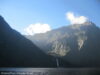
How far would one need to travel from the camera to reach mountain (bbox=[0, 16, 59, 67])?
108 m

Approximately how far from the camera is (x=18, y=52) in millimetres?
117188

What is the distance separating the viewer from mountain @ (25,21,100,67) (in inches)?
6142

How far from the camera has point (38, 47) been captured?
134 meters

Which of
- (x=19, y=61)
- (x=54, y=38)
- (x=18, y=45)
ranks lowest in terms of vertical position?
(x=19, y=61)

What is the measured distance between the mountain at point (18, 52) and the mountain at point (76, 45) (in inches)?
580

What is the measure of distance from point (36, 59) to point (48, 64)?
1055cm

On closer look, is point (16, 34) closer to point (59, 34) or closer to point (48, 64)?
point (48, 64)

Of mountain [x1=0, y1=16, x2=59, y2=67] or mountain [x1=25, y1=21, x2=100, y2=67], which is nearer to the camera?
mountain [x1=0, y1=16, x2=59, y2=67]

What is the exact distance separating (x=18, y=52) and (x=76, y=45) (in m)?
61.7

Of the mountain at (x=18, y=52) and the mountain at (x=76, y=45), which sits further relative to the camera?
the mountain at (x=76, y=45)

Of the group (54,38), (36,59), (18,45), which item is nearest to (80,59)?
(54,38)

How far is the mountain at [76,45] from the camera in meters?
156

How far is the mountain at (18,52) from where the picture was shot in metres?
108

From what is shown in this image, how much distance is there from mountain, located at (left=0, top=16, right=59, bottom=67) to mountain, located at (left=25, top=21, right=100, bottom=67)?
14.7 meters
